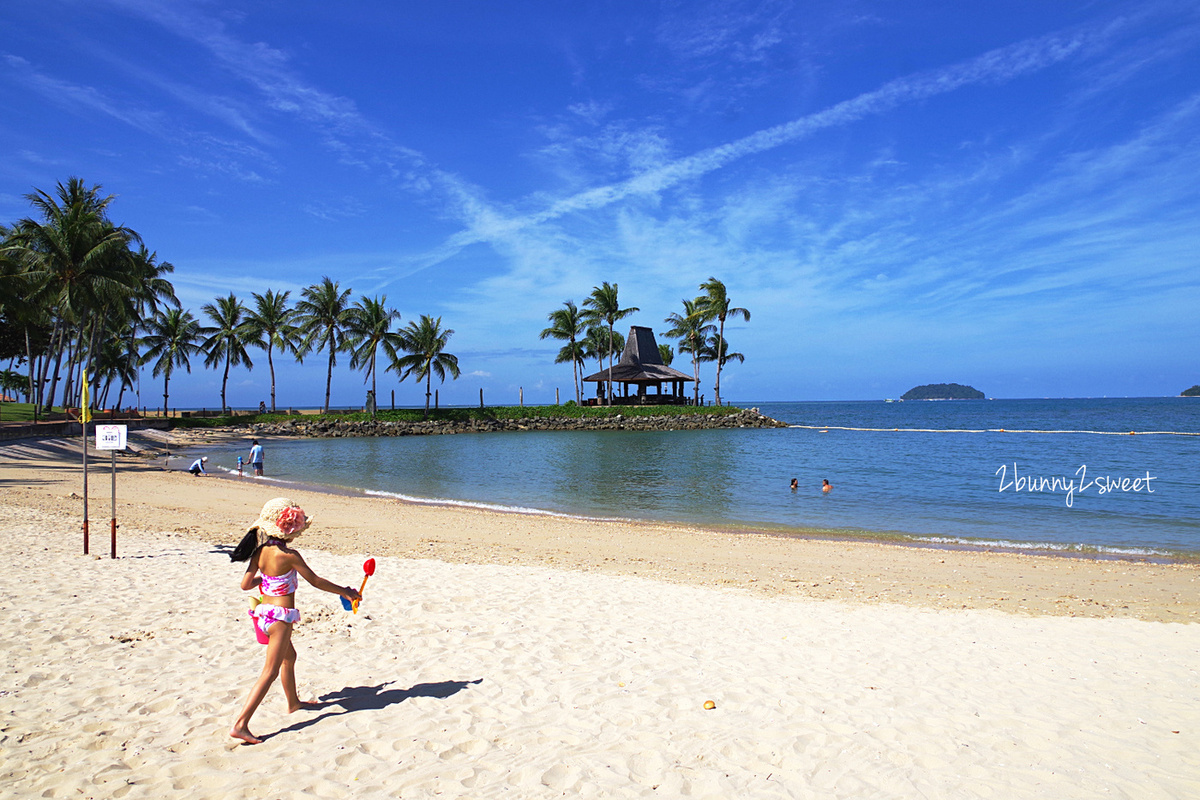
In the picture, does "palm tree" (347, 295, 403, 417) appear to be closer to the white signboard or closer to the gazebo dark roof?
the gazebo dark roof

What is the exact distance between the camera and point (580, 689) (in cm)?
472

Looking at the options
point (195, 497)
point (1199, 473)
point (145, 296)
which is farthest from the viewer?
point (145, 296)

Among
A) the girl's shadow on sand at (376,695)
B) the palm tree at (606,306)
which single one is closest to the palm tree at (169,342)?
the palm tree at (606,306)

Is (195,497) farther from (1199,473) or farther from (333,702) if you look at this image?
(1199,473)

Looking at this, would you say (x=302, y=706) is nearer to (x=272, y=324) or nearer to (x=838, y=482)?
(x=838, y=482)

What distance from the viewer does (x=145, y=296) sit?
3984 cm

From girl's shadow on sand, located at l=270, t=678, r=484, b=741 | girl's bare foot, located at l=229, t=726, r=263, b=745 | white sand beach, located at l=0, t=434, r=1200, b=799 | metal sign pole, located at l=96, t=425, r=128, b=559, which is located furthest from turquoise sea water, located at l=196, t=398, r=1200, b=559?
girl's bare foot, located at l=229, t=726, r=263, b=745

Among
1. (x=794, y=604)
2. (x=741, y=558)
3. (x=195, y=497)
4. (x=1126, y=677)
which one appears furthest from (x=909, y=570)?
(x=195, y=497)

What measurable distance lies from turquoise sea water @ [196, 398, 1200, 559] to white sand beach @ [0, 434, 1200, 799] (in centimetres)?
670

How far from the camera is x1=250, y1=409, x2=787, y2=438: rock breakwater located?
50094 mm

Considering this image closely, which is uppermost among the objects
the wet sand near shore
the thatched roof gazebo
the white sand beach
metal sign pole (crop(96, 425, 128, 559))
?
the thatched roof gazebo

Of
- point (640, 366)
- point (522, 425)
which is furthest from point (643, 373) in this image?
point (522, 425)

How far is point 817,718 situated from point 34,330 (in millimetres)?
54035

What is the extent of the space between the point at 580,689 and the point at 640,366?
177 feet
